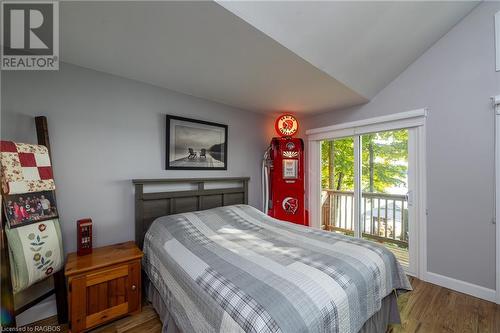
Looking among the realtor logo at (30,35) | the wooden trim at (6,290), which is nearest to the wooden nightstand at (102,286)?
the wooden trim at (6,290)

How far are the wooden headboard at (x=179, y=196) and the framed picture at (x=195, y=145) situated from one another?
201 mm

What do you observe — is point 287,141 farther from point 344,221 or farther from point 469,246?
point 469,246

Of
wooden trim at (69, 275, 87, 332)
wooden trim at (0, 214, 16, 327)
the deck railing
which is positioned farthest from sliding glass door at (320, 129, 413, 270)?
wooden trim at (0, 214, 16, 327)

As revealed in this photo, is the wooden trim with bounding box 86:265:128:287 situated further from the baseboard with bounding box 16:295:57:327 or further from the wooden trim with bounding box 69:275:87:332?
the baseboard with bounding box 16:295:57:327

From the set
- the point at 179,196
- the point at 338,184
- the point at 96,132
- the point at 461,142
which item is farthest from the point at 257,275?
the point at 338,184

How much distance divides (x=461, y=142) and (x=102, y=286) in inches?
138

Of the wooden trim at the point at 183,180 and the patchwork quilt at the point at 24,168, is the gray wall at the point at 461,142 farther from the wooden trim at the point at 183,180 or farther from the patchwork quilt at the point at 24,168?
the patchwork quilt at the point at 24,168

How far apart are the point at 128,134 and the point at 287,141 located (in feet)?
6.70

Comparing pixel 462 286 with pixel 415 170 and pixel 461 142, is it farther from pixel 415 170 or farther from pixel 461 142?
pixel 461 142

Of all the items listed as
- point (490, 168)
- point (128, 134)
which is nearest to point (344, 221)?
point (490, 168)

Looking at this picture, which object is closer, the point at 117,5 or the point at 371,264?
the point at 117,5

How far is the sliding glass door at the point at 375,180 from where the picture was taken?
2691 mm

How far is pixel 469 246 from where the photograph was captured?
2.08 m

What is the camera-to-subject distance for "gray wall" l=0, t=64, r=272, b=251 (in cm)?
168
